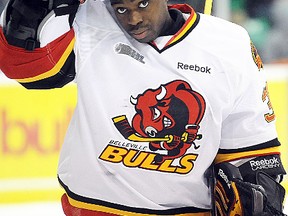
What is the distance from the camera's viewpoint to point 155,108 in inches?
79.0

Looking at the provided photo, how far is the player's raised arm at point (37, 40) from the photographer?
6.06 feet

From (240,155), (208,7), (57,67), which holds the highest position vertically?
(57,67)

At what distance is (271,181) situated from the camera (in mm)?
2111

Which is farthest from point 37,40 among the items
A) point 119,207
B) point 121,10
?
point 119,207

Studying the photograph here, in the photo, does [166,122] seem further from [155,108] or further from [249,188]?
[249,188]

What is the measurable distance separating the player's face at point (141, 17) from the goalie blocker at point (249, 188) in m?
0.35

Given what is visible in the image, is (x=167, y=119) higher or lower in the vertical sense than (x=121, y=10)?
lower

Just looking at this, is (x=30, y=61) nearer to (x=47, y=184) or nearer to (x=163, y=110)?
Result: (x=163, y=110)

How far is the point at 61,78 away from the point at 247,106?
42cm

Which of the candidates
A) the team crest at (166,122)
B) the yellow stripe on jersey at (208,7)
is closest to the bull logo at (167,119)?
the team crest at (166,122)

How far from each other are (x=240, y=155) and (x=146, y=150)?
0.23 meters

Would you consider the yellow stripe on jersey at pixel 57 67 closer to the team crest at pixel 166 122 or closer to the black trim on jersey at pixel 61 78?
the black trim on jersey at pixel 61 78

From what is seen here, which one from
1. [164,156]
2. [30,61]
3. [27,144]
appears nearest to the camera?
[30,61]

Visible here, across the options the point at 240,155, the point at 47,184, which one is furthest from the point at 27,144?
the point at 240,155
